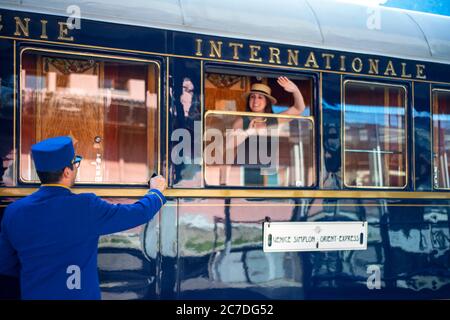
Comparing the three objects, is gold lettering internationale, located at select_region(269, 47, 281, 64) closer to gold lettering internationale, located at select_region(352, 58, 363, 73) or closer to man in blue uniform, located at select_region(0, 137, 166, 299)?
gold lettering internationale, located at select_region(352, 58, 363, 73)

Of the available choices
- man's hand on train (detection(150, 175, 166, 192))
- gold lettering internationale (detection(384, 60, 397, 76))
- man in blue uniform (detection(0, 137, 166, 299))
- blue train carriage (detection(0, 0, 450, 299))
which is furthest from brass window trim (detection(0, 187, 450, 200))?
gold lettering internationale (detection(384, 60, 397, 76))

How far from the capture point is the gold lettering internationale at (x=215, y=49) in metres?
4.64

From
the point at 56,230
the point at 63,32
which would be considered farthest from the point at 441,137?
the point at 56,230

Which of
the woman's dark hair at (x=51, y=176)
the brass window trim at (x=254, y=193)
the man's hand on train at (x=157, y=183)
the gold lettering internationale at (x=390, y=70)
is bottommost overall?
the brass window trim at (x=254, y=193)

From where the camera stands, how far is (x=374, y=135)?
5270 mm

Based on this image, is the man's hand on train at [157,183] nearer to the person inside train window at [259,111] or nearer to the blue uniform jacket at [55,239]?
the blue uniform jacket at [55,239]

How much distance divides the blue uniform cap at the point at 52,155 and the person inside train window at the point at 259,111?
160 cm

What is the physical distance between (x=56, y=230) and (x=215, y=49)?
1.97m

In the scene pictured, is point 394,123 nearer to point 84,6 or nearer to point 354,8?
point 354,8

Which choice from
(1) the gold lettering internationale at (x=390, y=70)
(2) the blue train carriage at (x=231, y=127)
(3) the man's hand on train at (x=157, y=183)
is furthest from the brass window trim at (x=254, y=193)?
(1) the gold lettering internationale at (x=390, y=70)

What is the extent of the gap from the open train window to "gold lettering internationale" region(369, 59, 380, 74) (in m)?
0.57
